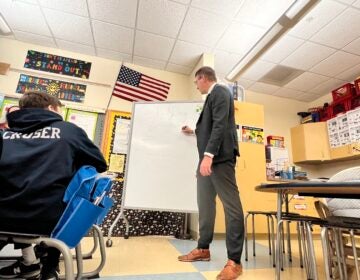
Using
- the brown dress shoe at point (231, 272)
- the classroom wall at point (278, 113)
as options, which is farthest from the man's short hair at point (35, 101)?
the classroom wall at point (278, 113)

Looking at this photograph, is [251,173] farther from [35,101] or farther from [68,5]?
→ [68,5]

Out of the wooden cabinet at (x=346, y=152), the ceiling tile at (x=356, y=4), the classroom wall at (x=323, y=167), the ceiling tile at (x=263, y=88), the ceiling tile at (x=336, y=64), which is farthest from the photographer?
the ceiling tile at (x=263, y=88)

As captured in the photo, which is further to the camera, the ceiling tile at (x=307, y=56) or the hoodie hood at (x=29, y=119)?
the ceiling tile at (x=307, y=56)

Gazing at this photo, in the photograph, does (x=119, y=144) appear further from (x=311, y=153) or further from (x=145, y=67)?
(x=311, y=153)

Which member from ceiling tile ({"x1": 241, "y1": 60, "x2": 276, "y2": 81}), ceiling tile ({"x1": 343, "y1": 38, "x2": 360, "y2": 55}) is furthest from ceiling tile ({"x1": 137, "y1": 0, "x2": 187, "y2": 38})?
ceiling tile ({"x1": 343, "y1": 38, "x2": 360, "y2": 55})

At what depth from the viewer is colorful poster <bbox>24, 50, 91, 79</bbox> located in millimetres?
3491

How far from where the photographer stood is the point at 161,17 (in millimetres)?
2941

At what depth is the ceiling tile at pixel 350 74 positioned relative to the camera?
12.5ft

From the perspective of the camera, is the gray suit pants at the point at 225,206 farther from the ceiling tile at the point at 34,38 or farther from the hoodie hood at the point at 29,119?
the ceiling tile at the point at 34,38

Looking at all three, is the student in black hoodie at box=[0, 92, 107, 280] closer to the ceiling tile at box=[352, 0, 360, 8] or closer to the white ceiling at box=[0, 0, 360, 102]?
the white ceiling at box=[0, 0, 360, 102]

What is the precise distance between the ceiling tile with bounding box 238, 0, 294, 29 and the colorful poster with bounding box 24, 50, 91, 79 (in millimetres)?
2410

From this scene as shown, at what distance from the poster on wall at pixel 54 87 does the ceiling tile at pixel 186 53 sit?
4.95 ft

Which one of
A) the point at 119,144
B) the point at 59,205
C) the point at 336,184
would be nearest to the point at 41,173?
the point at 59,205

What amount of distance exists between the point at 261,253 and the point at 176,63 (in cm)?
296
